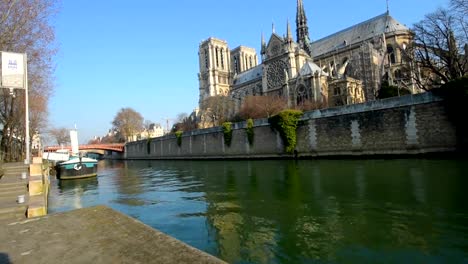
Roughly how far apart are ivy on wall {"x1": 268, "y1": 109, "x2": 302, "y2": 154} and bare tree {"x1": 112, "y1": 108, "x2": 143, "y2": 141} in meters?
66.5

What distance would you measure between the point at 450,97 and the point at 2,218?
2232 centimetres

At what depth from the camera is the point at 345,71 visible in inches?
2318

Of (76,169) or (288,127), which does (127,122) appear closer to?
(76,169)

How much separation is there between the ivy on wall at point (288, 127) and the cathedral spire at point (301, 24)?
53682mm

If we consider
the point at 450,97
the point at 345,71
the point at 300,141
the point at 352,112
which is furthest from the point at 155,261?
the point at 345,71

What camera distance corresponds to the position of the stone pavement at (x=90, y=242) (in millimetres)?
3594

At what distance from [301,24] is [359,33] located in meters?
20.4

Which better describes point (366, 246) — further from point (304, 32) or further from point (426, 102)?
point (304, 32)

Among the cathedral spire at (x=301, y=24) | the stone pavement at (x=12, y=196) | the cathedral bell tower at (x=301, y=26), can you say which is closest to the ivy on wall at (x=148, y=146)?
the cathedral bell tower at (x=301, y=26)

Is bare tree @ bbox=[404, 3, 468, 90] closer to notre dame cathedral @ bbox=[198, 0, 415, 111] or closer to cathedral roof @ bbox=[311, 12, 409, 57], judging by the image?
notre dame cathedral @ bbox=[198, 0, 415, 111]

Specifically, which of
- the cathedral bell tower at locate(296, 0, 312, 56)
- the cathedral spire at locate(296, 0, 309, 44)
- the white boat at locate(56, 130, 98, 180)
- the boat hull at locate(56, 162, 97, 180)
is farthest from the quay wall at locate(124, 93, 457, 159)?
the cathedral spire at locate(296, 0, 309, 44)

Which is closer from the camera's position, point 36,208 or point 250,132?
point 36,208

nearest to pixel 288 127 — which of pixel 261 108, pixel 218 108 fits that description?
pixel 261 108

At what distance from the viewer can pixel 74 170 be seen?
25000 mm
